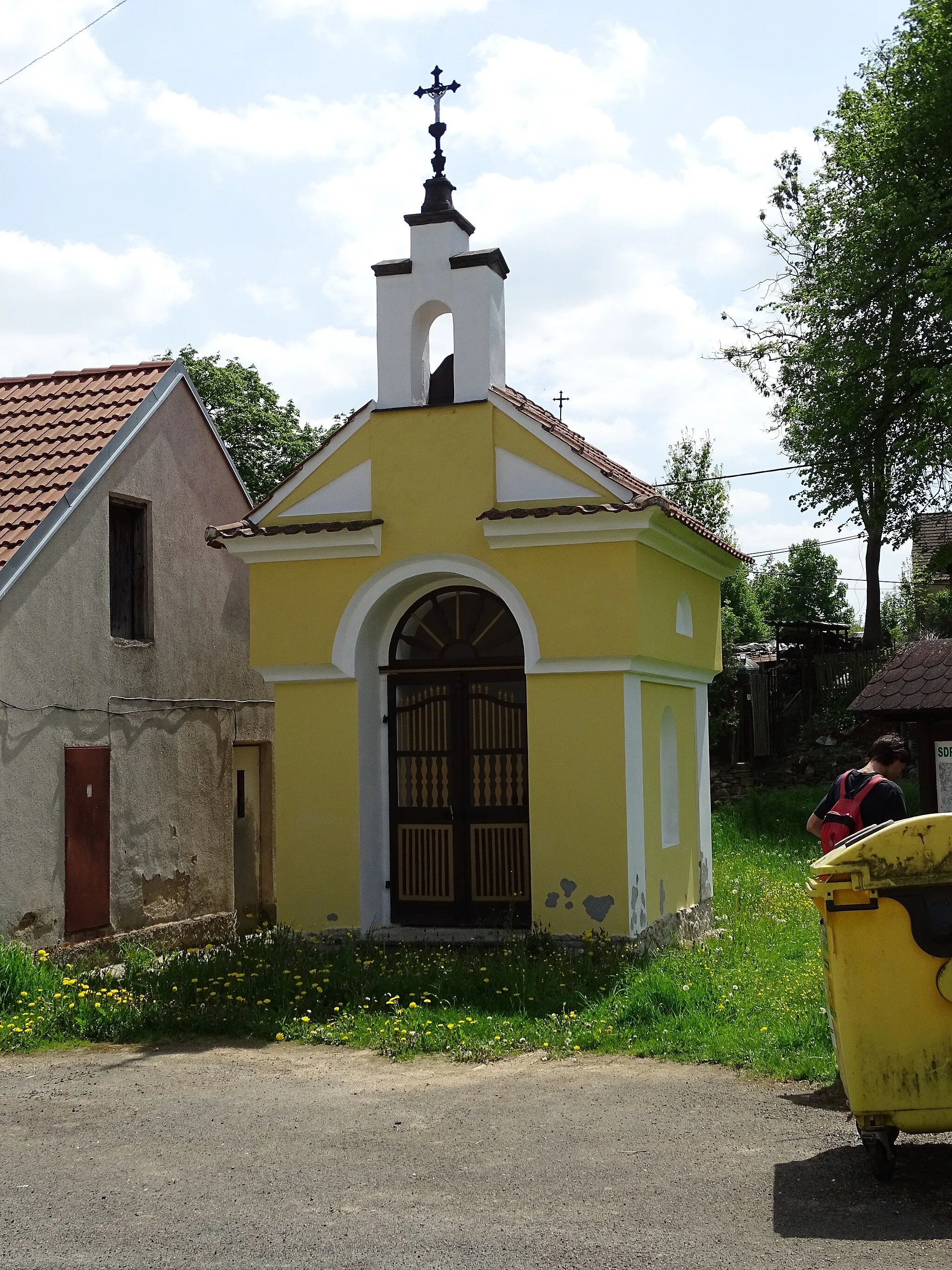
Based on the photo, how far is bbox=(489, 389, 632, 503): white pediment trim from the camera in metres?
11.1

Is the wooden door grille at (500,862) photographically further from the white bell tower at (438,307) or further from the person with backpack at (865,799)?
the person with backpack at (865,799)

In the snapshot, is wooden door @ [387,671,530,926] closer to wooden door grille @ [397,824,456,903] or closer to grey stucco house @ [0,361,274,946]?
wooden door grille @ [397,824,456,903]

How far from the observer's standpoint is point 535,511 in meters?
11.0

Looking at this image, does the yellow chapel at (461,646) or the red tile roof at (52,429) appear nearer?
the yellow chapel at (461,646)

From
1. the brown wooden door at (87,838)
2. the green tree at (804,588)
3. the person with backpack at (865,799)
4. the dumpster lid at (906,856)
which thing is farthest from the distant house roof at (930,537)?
the dumpster lid at (906,856)

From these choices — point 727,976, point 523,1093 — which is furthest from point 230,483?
point 523,1093

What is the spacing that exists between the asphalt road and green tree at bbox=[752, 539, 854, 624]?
44782mm

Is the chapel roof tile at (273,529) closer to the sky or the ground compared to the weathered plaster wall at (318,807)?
closer to the sky

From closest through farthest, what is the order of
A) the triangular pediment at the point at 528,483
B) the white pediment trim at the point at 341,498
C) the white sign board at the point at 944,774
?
the white sign board at the point at 944,774 < the triangular pediment at the point at 528,483 < the white pediment trim at the point at 341,498

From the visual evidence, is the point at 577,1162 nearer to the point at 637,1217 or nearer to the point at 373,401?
the point at 637,1217

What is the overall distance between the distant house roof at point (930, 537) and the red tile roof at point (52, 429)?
53.6 ft

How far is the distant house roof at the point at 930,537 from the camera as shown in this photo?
25969 millimetres

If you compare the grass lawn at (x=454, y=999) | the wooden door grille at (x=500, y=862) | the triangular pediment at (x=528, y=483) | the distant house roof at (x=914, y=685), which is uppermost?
the triangular pediment at (x=528, y=483)

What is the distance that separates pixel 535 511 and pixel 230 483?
587 cm
